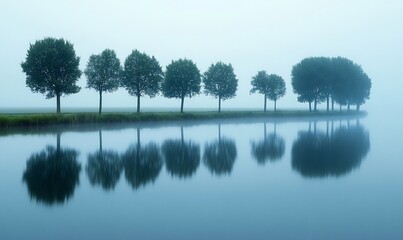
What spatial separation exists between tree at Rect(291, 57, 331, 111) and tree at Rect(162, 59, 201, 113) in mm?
37796

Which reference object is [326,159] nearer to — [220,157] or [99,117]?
[220,157]

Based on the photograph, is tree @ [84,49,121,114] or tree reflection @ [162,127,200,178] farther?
tree @ [84,49,121,114]

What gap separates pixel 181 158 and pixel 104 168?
5458 millimetres

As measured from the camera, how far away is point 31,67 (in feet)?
208

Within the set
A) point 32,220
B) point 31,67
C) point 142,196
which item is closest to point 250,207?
point 142,196

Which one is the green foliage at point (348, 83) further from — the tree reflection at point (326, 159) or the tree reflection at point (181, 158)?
the tree reflection at point (181, 158)

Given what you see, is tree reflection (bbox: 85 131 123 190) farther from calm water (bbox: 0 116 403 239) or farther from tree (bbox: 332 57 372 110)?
tree (bbox: 332 57 372 110)

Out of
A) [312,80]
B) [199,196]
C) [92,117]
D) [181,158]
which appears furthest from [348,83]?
[199,196]

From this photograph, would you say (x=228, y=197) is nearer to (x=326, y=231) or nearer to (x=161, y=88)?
(x=326, y=231)

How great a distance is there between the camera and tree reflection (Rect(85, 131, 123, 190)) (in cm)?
1559

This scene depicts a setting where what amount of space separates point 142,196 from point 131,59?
65.9 m

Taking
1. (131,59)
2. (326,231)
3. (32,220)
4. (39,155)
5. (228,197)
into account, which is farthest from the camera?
(131,59)

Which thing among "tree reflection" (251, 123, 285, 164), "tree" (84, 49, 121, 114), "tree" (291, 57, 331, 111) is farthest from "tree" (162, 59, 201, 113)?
"tree reflection" (251, 123, 285, 164)

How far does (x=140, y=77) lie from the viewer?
2945 inches
